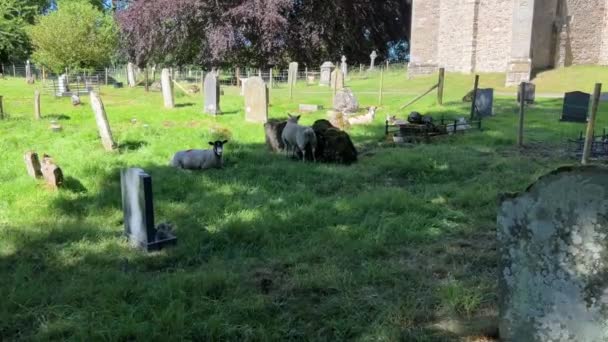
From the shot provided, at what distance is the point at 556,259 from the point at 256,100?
40.4 feet

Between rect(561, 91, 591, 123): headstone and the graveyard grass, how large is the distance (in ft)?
10.8

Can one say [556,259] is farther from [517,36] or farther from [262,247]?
[517,36]

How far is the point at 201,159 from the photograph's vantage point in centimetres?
918

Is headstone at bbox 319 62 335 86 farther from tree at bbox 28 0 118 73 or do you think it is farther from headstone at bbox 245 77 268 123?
tree at bbox 28 0 118 73

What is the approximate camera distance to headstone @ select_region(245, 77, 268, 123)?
14.7 metres

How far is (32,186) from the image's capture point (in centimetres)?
770

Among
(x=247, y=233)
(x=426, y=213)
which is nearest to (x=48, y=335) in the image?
(x=247, y=233)

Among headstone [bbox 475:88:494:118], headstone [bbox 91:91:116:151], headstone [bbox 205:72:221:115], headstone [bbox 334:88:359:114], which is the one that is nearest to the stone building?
headstone [bbox 475:88:494:118]

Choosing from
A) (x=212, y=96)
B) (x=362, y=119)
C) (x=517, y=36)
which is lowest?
(x=362, y=119)

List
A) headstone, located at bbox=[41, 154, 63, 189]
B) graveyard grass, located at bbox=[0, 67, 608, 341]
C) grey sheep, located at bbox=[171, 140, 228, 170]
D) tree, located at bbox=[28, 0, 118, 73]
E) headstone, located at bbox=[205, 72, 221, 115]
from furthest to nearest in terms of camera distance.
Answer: tree, located at bbox=[28, 0, 118, 73]
headstone, located at bbox=[205, 72, 221, 115]
grey sheep, located at bbox=[171, 140, 228, 170]
headstone, located at bbox=[41, 154, 63, 189]
graveyard grass, located at bbox=[0, 67, 608, 341]

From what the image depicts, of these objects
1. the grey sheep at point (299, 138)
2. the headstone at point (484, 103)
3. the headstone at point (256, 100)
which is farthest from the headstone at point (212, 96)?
the headstone at point (484, 103)

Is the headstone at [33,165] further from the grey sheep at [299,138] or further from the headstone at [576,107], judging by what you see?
the headstone at [576,107]

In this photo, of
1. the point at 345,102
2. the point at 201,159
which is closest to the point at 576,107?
the point at 345,102

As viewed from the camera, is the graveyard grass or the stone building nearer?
the graveyard grass
